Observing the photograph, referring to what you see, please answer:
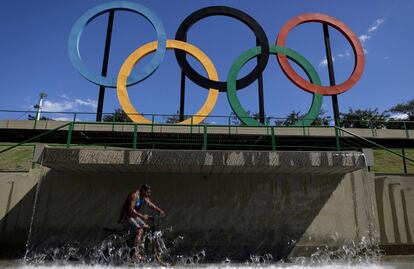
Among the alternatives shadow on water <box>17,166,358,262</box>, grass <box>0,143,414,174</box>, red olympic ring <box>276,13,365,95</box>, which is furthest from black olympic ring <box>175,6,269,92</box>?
grass <box>0,143,414,174</box>

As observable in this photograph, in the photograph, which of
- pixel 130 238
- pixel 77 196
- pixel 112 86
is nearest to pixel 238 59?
pixel 112 86

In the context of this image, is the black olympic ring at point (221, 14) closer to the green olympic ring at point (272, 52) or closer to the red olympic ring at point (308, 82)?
the green olympic ring at point (272, 52)

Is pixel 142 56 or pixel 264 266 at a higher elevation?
pixel 142 56

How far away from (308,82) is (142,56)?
10168 millimetres

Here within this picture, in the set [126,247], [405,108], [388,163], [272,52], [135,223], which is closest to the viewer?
[135,223]

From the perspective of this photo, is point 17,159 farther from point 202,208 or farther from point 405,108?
point 405,108

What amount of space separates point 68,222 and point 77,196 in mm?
812

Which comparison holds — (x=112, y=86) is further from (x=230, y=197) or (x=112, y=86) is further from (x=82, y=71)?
(x=230, y=197)

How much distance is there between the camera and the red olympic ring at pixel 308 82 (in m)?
20.6

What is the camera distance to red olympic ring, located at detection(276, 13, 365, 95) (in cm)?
2064

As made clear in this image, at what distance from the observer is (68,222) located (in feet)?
34.3

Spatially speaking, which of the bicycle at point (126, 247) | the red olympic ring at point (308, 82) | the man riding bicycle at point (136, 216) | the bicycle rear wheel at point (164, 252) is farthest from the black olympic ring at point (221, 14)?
the man riding bicycle at point (136, 216)

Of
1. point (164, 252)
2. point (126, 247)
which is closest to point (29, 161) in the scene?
point (126, 247)

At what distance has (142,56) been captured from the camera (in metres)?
20.5
